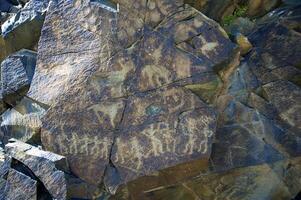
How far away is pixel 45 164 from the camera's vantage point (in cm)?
812

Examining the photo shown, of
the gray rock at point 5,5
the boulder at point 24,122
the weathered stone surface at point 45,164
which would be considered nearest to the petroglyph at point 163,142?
the weathered stone surface at point 45,164

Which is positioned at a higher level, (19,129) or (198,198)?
(19,129)

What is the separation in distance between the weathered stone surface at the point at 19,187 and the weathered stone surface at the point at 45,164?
192mm

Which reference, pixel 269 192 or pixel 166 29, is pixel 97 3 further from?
pixel 269 192

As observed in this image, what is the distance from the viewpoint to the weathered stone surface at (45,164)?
7.95m

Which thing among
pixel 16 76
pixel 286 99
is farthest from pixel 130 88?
pixel 286 99

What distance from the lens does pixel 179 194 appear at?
9125 millimetres

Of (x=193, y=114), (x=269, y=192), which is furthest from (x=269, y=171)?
(x=193, y=114)

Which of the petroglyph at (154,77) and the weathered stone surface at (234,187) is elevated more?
the petroglyph at (154,77)

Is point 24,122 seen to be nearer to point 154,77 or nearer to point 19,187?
point 19,187

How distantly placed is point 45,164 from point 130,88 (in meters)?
2.22

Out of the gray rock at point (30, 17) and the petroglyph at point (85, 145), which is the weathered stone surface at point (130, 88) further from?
the gray rock at point (30, 17)

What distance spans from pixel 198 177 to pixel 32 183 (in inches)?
132

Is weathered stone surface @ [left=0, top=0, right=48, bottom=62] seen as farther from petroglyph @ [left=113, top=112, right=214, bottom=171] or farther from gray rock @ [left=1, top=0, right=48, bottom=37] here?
petroglyph @ [left=113, top=112, right=214, bottom=171]
